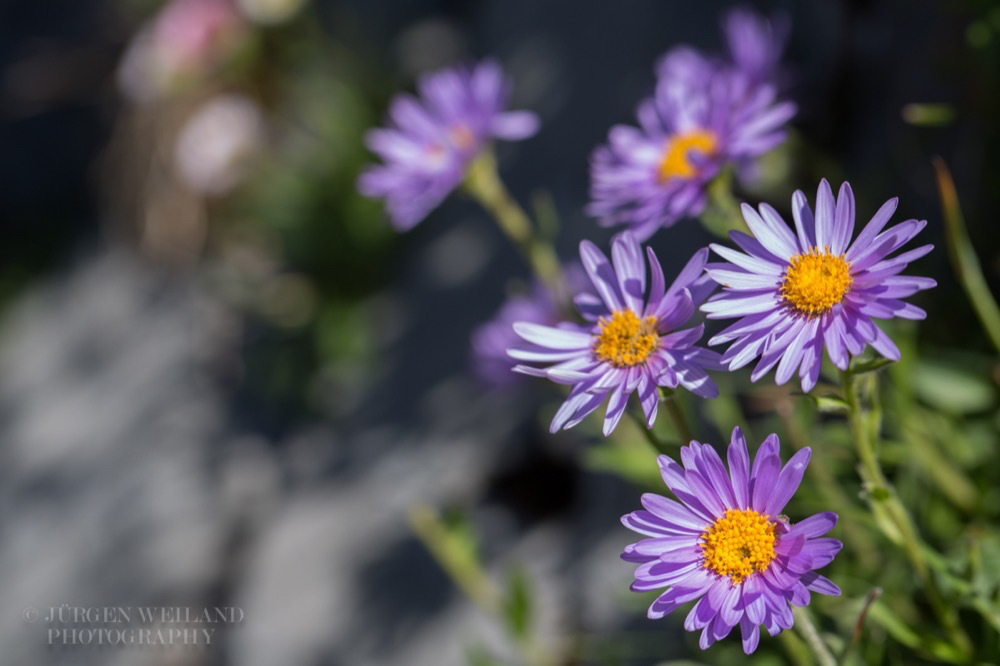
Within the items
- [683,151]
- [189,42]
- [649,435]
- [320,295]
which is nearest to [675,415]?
[649,435]

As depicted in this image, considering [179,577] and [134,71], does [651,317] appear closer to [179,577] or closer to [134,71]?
[179,577]

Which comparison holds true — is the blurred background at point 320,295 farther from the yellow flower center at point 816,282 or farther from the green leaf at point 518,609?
the yellow flower center at point 816,282

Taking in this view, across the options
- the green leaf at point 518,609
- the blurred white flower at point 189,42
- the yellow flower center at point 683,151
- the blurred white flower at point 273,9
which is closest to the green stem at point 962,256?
the yellow flower center at point 683,151

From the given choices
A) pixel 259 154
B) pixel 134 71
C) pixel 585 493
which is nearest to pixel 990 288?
pixel 585 493

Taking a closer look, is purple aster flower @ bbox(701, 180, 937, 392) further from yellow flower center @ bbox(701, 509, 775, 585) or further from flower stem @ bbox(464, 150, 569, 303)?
flower stem @ bbox(464, 150, 569, 303)

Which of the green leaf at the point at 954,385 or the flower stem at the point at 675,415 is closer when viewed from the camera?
the flower stem at the point at 675,415
